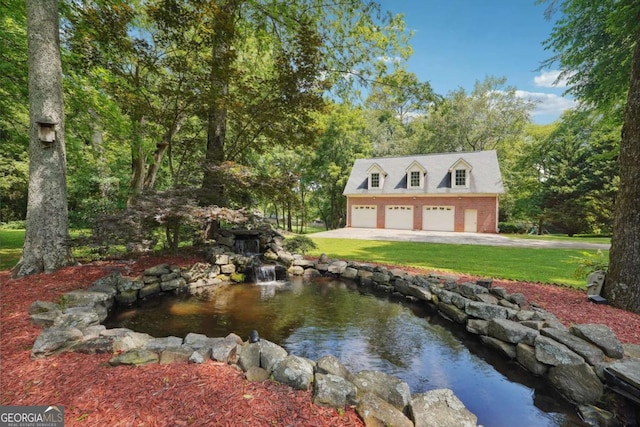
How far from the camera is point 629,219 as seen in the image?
435cm

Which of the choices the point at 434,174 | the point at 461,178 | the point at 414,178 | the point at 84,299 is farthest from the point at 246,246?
the point at 461,178

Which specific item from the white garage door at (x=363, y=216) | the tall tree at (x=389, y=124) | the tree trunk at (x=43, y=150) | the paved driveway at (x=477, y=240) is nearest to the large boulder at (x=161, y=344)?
the tree trunk at (x=43, y=150)

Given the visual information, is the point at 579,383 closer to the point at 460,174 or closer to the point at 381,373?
the point at 381,373

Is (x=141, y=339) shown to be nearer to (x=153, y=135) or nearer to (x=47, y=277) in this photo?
(x=47, y=277)

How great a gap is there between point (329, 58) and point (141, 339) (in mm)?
8602

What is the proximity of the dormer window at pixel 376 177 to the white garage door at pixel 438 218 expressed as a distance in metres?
3.82

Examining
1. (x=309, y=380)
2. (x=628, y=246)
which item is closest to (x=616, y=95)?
(x=628, y=246)

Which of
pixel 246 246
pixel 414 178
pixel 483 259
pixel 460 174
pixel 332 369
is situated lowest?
pixel 483 259

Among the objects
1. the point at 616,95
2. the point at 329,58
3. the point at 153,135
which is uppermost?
the point at 329,58

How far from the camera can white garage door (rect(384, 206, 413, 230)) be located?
803 inches

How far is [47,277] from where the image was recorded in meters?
4.77

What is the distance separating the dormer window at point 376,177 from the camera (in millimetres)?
21656

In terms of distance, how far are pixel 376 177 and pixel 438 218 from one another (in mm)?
5408

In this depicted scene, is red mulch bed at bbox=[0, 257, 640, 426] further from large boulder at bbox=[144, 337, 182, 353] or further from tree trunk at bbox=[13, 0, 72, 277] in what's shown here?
tree trunk at bbox=[13, 0, 72, 277]
